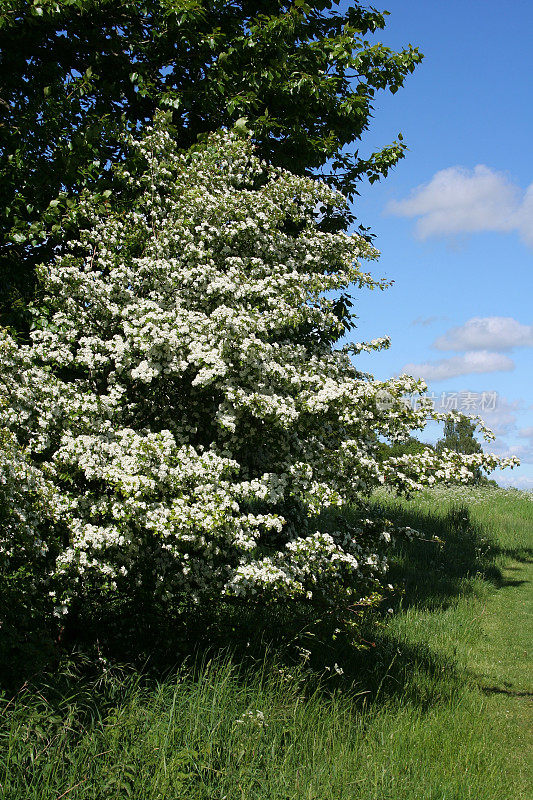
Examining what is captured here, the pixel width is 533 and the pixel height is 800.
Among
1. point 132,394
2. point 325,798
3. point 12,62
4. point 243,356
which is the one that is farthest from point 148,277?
point 325,798

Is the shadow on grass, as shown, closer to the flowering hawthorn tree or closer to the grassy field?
the grassy field

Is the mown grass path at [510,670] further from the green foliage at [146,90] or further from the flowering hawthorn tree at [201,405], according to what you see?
the green foliage at [146,90]

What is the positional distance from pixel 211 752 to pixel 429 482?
12.7 ft

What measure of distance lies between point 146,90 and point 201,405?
5.30 m

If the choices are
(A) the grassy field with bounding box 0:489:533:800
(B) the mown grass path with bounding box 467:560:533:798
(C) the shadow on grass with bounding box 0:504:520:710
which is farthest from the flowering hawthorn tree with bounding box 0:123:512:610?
(B) the mown grass path with bounding box 467:560:533:798

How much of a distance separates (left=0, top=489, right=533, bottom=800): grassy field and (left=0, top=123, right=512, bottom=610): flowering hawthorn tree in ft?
3.20

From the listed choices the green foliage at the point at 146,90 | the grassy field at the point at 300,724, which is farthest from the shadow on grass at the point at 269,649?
the green foliage at the point at 146,90

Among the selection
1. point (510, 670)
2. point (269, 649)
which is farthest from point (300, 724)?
point (510, 670)

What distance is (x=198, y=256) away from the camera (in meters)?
7.71

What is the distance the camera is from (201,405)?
7.38 meters

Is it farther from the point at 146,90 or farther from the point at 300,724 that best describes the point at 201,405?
the point at 146,90

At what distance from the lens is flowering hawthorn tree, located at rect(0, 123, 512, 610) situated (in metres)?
6.31

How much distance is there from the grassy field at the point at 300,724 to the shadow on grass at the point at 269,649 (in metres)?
0.04

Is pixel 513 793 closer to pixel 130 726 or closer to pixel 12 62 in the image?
pixel 130 726
